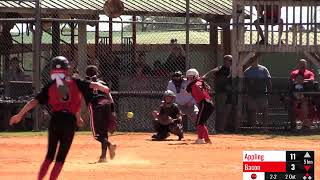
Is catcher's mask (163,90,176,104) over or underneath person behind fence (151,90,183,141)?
over

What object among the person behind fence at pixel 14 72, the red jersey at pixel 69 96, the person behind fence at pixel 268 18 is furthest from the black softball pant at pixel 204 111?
the red jersey at pixel 69 96

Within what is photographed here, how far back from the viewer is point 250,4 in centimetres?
2181

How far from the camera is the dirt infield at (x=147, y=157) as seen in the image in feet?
41.1

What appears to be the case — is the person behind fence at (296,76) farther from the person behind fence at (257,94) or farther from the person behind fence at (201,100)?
the person behind fence at (201,100)

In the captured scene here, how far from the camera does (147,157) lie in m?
15.2

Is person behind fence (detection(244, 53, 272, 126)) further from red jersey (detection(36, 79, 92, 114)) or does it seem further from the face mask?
the face mask

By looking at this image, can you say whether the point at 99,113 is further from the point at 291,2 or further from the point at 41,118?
the point at 291,2

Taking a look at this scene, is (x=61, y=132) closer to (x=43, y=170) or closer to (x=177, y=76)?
(x=43, y=170)

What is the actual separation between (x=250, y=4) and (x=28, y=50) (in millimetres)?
6355

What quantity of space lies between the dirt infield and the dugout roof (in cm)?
456

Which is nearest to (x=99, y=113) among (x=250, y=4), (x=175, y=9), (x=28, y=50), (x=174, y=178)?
(x=174, y=178)

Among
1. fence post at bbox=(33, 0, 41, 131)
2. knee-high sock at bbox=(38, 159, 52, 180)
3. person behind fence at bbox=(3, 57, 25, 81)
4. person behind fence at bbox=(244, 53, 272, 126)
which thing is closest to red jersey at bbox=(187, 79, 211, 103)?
person behind fence at bbox=(244, 53, 272, 126)

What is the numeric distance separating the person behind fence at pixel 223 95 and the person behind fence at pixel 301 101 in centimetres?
153

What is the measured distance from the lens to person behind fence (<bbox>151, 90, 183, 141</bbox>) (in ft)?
63.8
